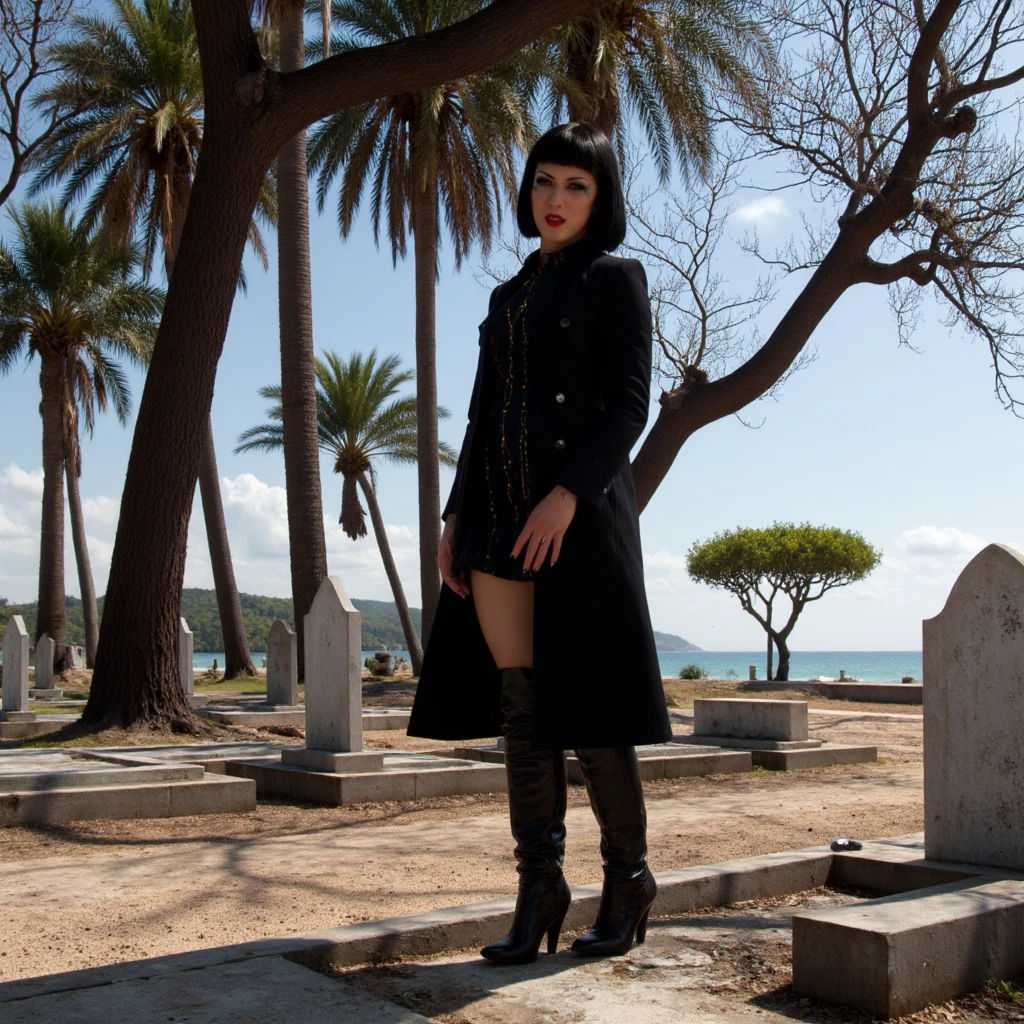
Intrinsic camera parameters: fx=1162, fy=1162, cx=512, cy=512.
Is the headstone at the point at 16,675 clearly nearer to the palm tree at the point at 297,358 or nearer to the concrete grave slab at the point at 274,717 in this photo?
the concrete grave slab at the point at 274,717

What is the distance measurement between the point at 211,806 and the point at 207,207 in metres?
5.33

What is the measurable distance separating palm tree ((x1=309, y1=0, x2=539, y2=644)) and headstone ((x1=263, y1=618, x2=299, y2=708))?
6.34 meters

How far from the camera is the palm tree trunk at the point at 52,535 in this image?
2750 cm

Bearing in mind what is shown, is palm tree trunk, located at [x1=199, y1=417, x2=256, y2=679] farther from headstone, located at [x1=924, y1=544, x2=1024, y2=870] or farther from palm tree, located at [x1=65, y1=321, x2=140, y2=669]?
headstone, located at [x1=924, y1=544, x2=1024, y2=870]

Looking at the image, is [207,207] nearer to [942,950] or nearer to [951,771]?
[951,771]

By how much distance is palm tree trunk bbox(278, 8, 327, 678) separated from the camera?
19.8 m

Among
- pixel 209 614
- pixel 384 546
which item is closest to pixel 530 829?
pixel 384 546

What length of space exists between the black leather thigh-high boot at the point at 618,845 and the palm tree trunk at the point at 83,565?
3244cm

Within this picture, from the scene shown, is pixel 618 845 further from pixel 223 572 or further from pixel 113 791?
pixel 223 572

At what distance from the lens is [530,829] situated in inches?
123

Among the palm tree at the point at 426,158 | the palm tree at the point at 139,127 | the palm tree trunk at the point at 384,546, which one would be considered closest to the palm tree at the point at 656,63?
the palm tree at the point at 426,158

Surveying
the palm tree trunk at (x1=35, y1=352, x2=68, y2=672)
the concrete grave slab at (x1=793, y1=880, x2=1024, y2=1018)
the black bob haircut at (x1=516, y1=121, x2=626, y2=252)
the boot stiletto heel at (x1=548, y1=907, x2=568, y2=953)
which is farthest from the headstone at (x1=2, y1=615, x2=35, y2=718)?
the concrete grave slab at (x1=793, y1=880, x2=1024, y2=1018)

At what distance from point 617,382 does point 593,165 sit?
67 cm

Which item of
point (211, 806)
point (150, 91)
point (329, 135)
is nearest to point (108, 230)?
point (150, 91)
